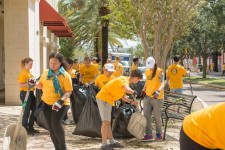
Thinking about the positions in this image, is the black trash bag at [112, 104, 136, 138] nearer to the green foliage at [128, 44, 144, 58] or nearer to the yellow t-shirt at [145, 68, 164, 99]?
the yellow t-shirt at [145, 68, 164, 99]

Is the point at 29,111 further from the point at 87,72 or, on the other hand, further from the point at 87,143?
the point at 87,72

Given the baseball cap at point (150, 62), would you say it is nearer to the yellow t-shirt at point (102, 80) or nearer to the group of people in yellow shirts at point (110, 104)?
the group of people in yellow shirts at point (110, 104)

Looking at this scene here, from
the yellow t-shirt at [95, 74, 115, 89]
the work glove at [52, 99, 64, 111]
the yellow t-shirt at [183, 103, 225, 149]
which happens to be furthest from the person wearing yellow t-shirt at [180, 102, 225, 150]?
the yellow t-shirt at [95, 74, 115, 89]

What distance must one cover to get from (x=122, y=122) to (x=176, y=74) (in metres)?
4.32

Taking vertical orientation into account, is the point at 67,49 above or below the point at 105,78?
above

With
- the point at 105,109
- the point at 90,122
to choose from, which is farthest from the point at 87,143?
the point at 105,109

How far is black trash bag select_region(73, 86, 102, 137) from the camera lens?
7621 millimetres

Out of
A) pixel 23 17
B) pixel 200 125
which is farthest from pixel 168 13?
pixel 200 125

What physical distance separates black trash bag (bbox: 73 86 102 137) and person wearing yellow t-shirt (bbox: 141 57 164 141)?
0.87 meters

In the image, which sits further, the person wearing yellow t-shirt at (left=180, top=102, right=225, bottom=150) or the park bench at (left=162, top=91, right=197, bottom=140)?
the park bench at (left=162, top=91, right=197, bottom=140)

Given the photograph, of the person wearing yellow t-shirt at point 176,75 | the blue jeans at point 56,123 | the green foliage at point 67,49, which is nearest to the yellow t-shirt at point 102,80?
the blue jeans at point 56,123

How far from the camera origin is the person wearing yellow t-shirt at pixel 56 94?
6.06m

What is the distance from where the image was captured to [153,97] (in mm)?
7824

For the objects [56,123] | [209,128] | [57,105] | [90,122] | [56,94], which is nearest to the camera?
[209,128]
